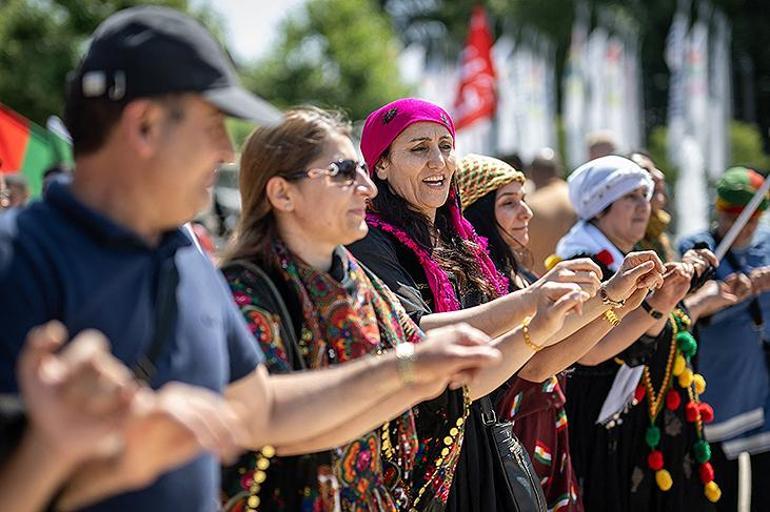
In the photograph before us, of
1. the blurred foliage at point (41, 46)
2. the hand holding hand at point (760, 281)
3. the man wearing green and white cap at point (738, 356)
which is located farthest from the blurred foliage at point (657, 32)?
the hand holding hand at point (760, 281)

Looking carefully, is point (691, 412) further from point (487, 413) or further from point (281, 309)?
point (281, 309)

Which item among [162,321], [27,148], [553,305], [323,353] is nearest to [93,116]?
[162,321]

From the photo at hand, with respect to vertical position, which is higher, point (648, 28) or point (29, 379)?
point (648, 28)

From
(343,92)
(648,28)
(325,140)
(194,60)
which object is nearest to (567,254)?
Answer: (325,140)

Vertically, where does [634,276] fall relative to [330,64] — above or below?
below

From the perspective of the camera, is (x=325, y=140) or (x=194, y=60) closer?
(x=194, y=60)

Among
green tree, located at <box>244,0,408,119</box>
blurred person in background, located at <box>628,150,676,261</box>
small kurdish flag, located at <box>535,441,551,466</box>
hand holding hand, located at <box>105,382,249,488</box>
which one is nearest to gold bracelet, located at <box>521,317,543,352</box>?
small kurdish flag, located at <box>535,441,551,466</box>

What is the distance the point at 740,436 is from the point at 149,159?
15.3 feet

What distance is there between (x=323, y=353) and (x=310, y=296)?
146 millimetres

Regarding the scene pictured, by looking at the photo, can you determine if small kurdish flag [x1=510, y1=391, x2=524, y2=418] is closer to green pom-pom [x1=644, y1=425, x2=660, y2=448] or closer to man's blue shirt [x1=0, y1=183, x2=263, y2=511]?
green pom-pom [x1=644, y1=425, x2=660, y2=448]

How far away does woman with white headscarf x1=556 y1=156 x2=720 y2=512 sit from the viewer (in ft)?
16.6

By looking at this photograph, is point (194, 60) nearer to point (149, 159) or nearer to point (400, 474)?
point (149, 159)

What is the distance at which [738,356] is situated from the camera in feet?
20.2

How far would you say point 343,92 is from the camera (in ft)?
106
